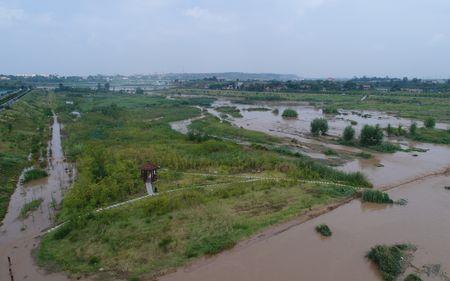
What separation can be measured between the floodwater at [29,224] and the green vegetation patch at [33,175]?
0.36 m

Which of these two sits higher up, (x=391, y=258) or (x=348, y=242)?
(x=391, y=258)

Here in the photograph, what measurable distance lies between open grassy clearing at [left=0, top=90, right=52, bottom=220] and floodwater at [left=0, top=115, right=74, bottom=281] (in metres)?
0.56

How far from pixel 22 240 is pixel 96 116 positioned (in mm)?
31892

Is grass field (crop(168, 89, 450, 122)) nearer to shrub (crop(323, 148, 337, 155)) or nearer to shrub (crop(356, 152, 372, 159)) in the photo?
shrub (crop(356, 152, 372, 159))

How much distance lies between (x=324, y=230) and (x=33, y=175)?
15.3m

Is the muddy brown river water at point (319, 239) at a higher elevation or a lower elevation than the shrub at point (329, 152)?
lower

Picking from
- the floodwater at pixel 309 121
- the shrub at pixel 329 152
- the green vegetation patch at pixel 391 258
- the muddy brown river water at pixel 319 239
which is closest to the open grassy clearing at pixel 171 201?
the muddy brown river water at pixel 319 239

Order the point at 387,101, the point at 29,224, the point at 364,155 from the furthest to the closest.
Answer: the point at 387,101 < the point at 364,155 < the point at 29,224

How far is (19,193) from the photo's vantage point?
60.0 feet

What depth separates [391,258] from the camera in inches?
460

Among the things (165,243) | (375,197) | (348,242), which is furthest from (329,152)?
(165,243)

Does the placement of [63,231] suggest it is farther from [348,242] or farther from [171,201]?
A: [348,242]

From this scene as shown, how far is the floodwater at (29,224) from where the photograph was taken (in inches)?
443

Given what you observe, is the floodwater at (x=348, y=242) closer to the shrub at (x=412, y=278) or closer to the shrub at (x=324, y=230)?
the shrub at (x=324, y=230)
